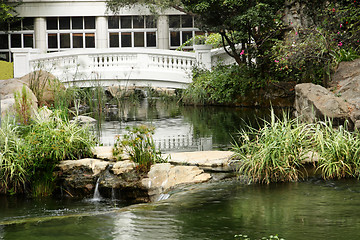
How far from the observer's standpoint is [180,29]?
3375 centimetres

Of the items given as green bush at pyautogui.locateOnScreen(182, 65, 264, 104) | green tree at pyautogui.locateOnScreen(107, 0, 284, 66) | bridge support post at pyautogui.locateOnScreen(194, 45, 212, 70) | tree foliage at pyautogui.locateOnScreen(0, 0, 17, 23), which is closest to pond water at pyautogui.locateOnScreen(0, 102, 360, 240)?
green tree at pyautogui.locateOnScreen(107, 0, 284, 66)

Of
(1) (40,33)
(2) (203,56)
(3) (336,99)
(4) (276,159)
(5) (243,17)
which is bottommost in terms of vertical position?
(4) (276,159)

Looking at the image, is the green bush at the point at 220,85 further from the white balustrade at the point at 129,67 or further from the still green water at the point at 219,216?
the still green water at the point at 219,216

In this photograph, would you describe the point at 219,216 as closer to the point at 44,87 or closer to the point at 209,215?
the point at 209,215

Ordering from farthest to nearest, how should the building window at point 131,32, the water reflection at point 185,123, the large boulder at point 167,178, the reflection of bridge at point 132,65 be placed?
1. the building window at point 131,32
2. the reflection of bridge at point 132,65
3. the water reflection at point 185,123
4. the large boulder at point 167,178

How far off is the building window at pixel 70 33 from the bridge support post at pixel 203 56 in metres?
12.9

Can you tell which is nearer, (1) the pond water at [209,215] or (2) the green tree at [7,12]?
(1) the pond water at [209,215]

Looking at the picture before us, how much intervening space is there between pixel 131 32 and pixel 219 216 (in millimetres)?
28715

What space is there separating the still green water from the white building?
2625 cm

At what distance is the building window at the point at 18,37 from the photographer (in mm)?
33375

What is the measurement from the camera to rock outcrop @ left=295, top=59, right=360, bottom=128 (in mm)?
10516

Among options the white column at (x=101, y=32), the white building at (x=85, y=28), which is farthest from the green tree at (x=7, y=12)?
the white column at (x=101, y=32)

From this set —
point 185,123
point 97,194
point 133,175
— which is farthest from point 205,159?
point 185,123

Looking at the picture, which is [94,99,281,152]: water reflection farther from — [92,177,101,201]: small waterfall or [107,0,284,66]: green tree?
[107,0,284,66]: green tree
